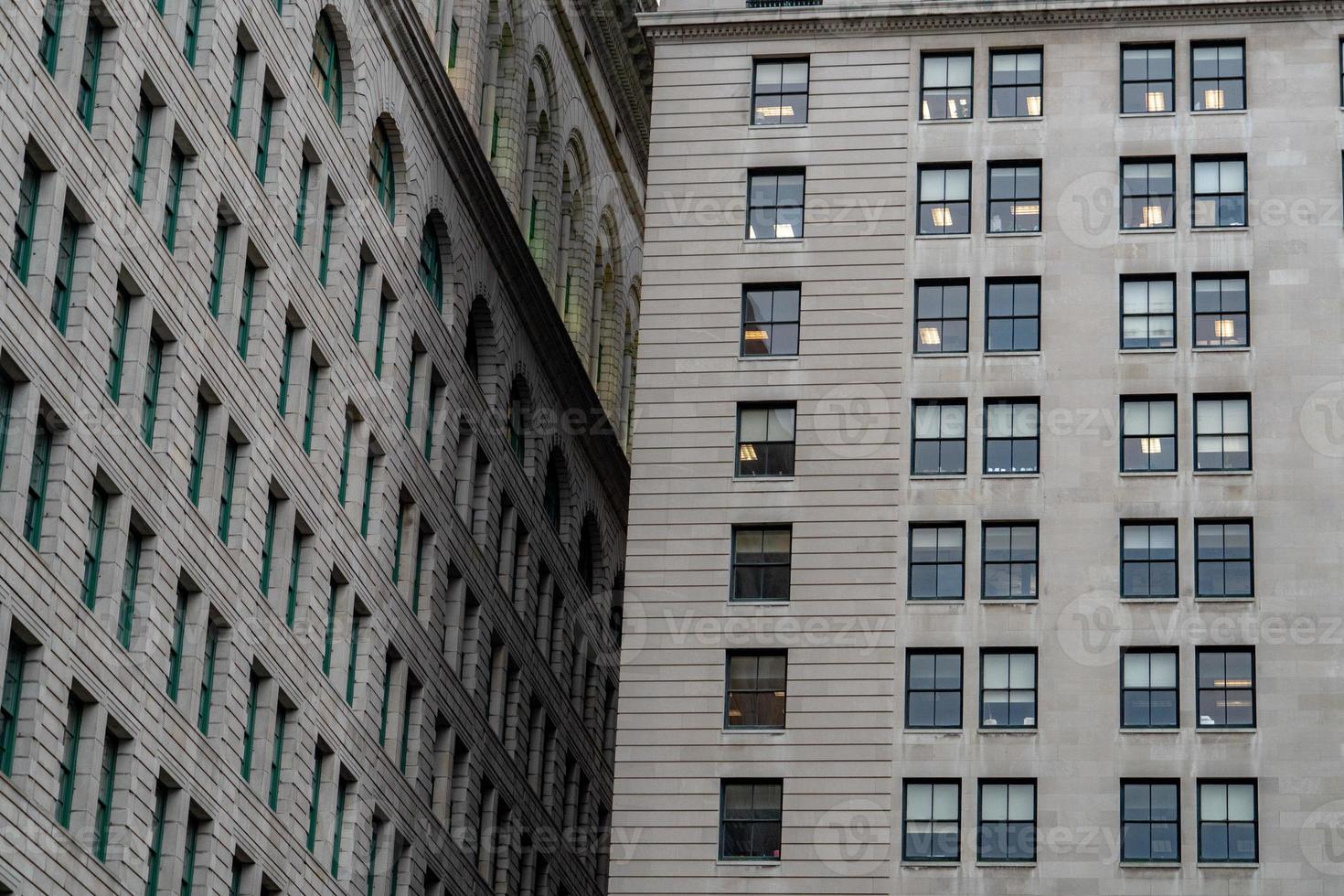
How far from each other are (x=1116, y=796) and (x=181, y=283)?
89.6ft

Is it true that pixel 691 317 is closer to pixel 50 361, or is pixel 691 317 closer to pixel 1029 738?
pixel 1029 738

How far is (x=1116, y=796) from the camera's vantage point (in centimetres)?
6700

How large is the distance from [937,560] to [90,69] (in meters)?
27.2

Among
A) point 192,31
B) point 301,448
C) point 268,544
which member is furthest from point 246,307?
point 192,31

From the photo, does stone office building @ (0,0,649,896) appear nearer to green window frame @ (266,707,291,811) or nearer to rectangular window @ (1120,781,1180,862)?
green window frame @ (266,707,291,811)

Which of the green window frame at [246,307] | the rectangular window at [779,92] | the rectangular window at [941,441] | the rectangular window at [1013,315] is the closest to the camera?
the green window frame at [246,307]

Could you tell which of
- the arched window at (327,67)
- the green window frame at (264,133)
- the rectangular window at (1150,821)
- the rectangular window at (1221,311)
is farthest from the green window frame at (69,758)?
the rectangular window at (1221,311)

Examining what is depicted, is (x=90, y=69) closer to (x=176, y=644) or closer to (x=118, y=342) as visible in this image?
(x=118, y=342)

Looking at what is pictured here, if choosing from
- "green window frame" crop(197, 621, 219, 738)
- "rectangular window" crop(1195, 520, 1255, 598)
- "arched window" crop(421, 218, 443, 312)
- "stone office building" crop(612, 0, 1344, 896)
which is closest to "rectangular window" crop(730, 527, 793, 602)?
"stone office building" crop(612, 0, 1344, 896)

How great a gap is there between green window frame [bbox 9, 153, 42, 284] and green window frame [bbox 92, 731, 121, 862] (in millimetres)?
10197

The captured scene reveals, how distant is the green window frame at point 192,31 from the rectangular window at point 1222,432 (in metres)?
28.8

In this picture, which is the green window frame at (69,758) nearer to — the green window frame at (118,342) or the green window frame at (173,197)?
the green window frame at (118,342)

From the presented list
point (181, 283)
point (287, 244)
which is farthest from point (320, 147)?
point (181, 283)

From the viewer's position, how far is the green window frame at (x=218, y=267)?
6256 cm
